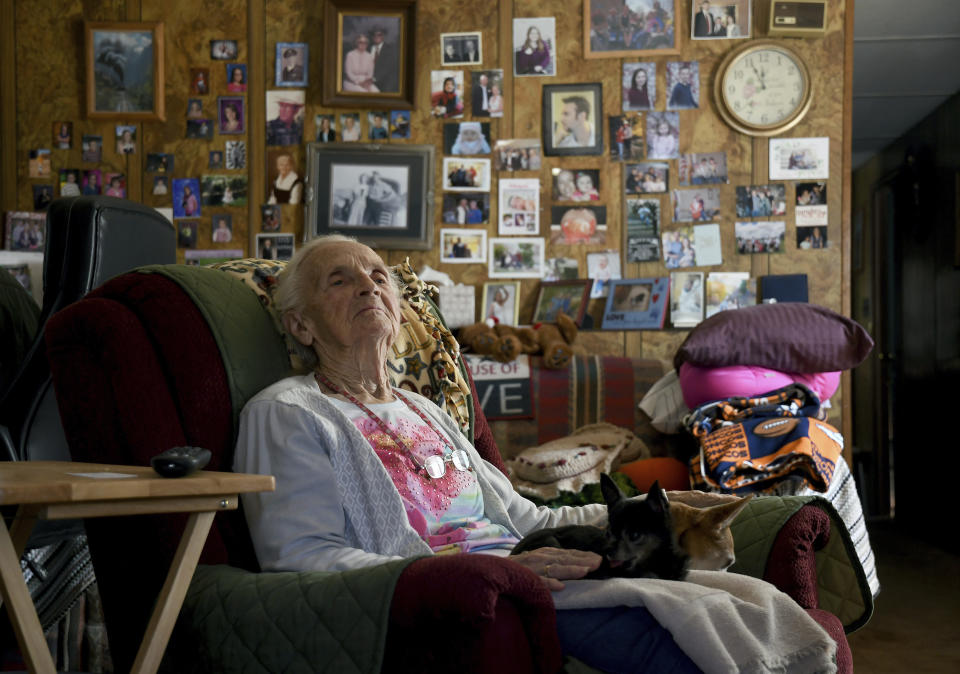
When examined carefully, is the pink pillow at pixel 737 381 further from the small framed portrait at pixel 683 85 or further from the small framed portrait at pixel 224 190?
the small framed portrait at pixel 224 190

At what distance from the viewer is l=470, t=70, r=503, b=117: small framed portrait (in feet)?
12.9

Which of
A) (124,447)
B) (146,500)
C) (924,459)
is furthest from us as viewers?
(924,459)

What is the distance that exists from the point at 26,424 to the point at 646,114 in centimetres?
275

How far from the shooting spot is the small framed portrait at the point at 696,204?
3.88m

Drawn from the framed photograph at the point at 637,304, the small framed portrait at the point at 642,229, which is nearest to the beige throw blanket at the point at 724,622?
the framed photograph at the point at 637,304

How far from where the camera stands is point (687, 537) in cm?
154

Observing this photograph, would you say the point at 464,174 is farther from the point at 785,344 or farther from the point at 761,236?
the point at 785,344

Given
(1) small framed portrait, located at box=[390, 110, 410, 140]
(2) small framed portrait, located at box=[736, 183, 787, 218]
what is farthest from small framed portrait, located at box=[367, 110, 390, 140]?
(2) small framed portrait, located at box=[736, 183, 787, 218]

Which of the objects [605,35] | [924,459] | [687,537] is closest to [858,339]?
[605,35]

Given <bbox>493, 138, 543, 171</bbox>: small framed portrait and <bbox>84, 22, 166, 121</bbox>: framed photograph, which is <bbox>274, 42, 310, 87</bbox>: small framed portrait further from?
<bbox>493, 138, 543, 171</bbox>: small framed portrait

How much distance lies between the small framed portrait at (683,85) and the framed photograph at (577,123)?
298 millimetres

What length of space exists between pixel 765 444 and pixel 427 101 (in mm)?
2076

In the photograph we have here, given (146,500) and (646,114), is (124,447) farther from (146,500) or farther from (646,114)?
(646,114)

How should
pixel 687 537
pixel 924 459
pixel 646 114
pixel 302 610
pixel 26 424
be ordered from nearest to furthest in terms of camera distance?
pixel 302 610 → pixel 687 537 → pixel 26 424 → pixel 646 114 → pixel 924 459
